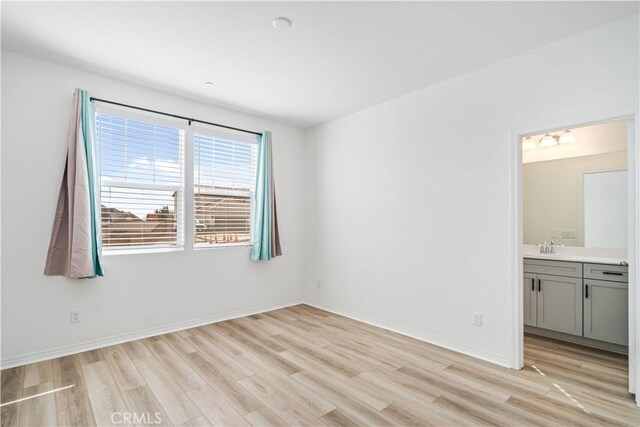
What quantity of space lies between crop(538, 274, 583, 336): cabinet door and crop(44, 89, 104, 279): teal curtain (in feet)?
14.9

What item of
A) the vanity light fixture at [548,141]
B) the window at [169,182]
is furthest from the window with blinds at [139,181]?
the vanity light fixture at [548,141]

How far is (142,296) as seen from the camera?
11.6ft

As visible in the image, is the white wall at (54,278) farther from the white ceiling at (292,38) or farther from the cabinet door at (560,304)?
the cabinet door at (560,304)

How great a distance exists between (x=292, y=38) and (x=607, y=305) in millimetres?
3738

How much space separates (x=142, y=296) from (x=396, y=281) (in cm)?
281

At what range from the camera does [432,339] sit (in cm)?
342

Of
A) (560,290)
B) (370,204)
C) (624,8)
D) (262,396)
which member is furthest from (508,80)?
(262,396)

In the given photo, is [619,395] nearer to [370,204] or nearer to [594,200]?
[594,200]

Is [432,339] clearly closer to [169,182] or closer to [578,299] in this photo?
[578,299]

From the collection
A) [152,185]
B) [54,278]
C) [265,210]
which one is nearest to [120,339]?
[54,278]

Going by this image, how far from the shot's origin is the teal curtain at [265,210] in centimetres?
445

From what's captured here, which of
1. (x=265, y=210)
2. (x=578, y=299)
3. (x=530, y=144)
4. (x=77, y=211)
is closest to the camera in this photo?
(x=77, y=211)

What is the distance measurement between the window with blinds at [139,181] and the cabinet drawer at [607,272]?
14.2 feet

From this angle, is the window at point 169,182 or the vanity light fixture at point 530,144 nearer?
the window at point 169,182
